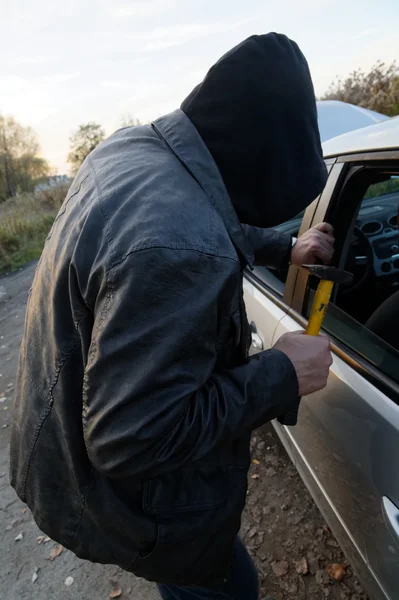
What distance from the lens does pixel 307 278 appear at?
184 centimetres

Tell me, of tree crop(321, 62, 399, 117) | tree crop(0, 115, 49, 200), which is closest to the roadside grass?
tree crop(321, 62, 399, 117)

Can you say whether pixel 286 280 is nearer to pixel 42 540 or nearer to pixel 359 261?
pixel 359 261

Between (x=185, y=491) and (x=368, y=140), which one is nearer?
(x=185, y=491)

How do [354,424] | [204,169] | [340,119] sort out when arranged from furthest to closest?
[340,119], [354,424], [204,169]

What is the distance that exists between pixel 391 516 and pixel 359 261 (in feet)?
4.14

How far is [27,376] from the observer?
1.15m

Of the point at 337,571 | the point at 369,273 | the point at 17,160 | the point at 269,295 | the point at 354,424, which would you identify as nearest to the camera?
the point at 354,424

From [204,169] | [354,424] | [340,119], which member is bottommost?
[354,424]

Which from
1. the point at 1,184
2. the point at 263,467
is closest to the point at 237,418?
the point at 263,467

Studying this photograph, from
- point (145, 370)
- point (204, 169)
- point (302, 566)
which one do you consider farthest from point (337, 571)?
point (204, 169)

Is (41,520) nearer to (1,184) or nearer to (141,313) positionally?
(141,313)

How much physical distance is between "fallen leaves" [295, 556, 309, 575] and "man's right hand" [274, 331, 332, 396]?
4.80 ft

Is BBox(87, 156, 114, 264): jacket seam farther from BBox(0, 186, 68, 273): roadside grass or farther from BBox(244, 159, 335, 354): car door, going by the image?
BBox(0, 186, 68, 273): roadside grass

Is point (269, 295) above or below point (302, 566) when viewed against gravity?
above
